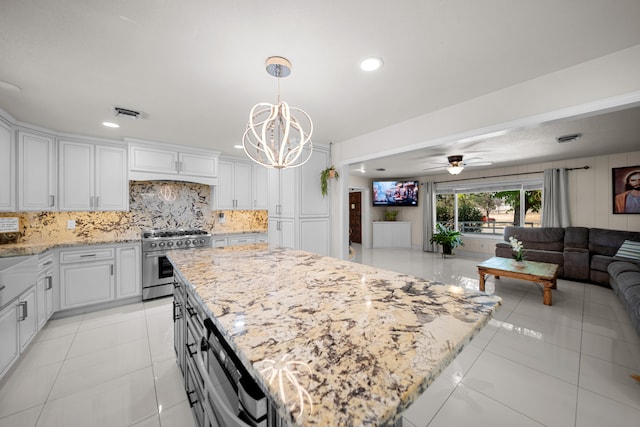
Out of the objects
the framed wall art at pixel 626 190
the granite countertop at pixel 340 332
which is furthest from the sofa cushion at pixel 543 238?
the granite countertop at pixel 340 332

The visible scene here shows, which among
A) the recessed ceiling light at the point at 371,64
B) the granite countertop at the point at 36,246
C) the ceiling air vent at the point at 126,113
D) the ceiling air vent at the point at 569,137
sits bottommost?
the granite countertop at the point at 36,246

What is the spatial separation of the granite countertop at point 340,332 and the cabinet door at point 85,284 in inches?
105

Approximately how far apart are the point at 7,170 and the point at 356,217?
7.62 metres

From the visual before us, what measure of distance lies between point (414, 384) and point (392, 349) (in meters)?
0.14

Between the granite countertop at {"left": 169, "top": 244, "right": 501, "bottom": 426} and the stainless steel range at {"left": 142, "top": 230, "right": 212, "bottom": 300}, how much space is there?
251cm

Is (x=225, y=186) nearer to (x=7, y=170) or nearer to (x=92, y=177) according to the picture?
(x=92, y=177)

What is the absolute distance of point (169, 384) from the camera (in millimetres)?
1865

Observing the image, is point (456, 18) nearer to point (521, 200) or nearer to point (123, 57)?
point (123, 57)

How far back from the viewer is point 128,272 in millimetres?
3383

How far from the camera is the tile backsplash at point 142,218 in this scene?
3.24 meters

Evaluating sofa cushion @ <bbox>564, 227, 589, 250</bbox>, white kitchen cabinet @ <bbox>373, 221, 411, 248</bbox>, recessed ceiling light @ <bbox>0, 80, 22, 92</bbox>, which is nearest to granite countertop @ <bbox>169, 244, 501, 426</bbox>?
recessed ceiling light @ <bbox>0, 80, 22, 92</bbox>

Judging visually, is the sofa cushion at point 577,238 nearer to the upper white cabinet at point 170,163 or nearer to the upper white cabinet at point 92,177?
the upper white cabinet at point 170,163

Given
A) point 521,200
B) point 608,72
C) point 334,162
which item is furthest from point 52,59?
point 521,200

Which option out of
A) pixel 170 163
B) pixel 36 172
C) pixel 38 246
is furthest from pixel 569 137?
pixel 36 172
